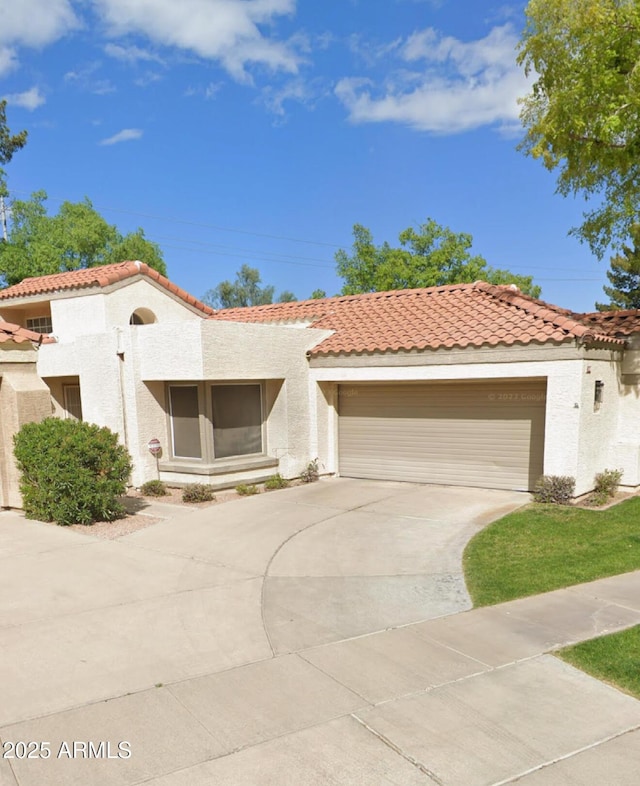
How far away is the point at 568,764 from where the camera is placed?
3369mm

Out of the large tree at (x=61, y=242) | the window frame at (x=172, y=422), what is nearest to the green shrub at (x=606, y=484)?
the window frame at (x=172, y=422)

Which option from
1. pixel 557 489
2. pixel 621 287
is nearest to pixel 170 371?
pixel 557 489

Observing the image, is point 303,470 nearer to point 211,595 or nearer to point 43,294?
point 211,595

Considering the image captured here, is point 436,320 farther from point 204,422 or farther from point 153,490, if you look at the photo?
point 153,490

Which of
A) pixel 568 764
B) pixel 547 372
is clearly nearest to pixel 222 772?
pixel 568 764

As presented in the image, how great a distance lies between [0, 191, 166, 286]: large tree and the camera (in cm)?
2506

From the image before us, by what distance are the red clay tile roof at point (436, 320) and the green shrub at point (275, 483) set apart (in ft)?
9.82

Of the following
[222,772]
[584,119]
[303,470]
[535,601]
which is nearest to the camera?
[222,772]

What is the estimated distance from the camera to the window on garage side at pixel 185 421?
38.5 ft

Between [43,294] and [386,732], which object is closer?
[386,732]

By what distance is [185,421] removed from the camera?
11.9m

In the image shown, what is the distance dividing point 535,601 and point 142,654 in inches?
155

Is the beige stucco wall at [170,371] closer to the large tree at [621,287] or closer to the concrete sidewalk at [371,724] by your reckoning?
the concrete sidewalk at [371,724]

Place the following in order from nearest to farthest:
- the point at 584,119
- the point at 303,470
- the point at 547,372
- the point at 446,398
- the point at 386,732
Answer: the point at 386,732 < the point at 584,119 < the point at 547,372 < the point at 446,398 < the point at 303,470
